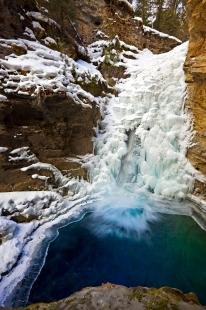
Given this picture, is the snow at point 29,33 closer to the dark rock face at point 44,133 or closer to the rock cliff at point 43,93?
the rock cliff at point 43,93

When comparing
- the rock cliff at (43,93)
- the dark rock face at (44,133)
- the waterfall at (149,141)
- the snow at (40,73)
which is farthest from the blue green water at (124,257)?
the snow at (40,73)

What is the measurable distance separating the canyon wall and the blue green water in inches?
77.8

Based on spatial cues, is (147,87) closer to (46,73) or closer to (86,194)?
(46,73)

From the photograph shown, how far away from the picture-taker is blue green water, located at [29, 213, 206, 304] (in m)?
5.98

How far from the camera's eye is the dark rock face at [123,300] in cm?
332

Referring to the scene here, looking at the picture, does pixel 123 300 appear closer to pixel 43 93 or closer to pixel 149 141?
pixel 43 93

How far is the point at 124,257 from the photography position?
267 inches

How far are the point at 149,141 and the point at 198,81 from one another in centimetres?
242

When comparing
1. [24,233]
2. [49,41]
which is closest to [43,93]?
[49,41]

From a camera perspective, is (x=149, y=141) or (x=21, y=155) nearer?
(x=21, y=155)

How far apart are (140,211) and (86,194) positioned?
5.53 ft

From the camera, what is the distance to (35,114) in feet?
27.9

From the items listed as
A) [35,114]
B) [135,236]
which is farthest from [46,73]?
[135,236]

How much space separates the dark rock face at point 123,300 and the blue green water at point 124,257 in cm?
222
